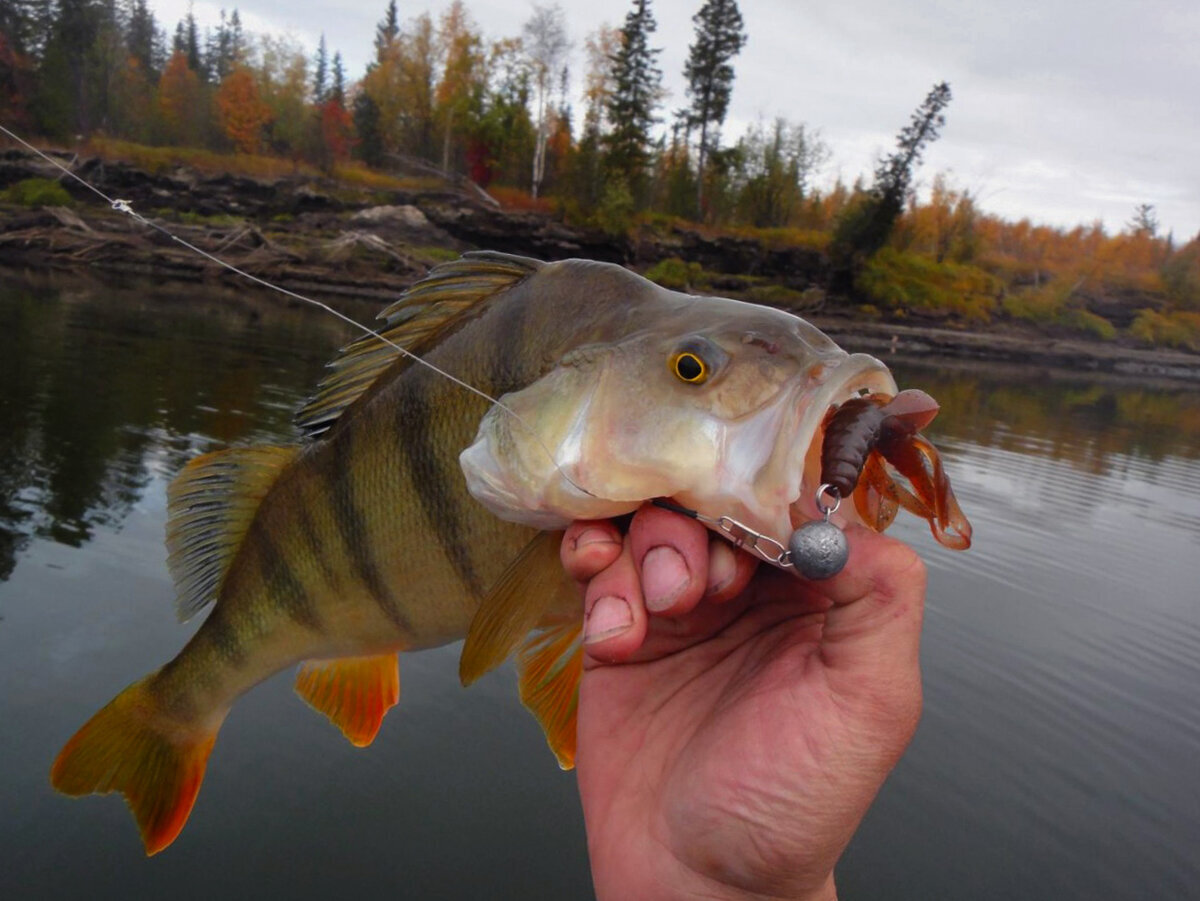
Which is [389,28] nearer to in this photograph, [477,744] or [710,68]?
[710,68]

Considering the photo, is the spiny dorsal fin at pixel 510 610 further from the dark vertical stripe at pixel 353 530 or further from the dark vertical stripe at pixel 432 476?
the dark vertical stripe at pixel 353 530

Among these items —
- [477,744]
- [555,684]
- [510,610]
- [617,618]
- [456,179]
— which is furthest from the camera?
[456,179]

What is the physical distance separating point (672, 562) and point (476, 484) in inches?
17.4

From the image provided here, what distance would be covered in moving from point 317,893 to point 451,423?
8.05ft

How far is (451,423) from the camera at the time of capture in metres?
1.74

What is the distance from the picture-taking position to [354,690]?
222cm

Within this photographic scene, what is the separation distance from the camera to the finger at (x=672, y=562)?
1389 millimetres

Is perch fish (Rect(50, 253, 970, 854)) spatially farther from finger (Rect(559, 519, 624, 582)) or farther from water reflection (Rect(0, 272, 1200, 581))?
water reflection (Rect(0, 272, 1200, 581))

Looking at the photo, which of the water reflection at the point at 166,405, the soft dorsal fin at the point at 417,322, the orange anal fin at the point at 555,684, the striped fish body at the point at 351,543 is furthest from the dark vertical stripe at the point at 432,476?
the water reflection at the point at 166,405

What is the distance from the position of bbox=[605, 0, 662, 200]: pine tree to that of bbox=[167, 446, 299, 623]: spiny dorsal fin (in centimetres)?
4527

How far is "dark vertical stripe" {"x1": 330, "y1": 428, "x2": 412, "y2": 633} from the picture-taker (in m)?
1.88

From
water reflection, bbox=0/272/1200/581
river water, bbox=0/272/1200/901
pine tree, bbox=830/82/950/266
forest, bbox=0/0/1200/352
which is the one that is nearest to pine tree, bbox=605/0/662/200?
forest, bbox=0/0/1200/352

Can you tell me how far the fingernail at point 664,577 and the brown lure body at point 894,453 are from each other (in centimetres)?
→ 29

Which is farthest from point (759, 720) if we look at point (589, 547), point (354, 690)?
point (354, 690)
